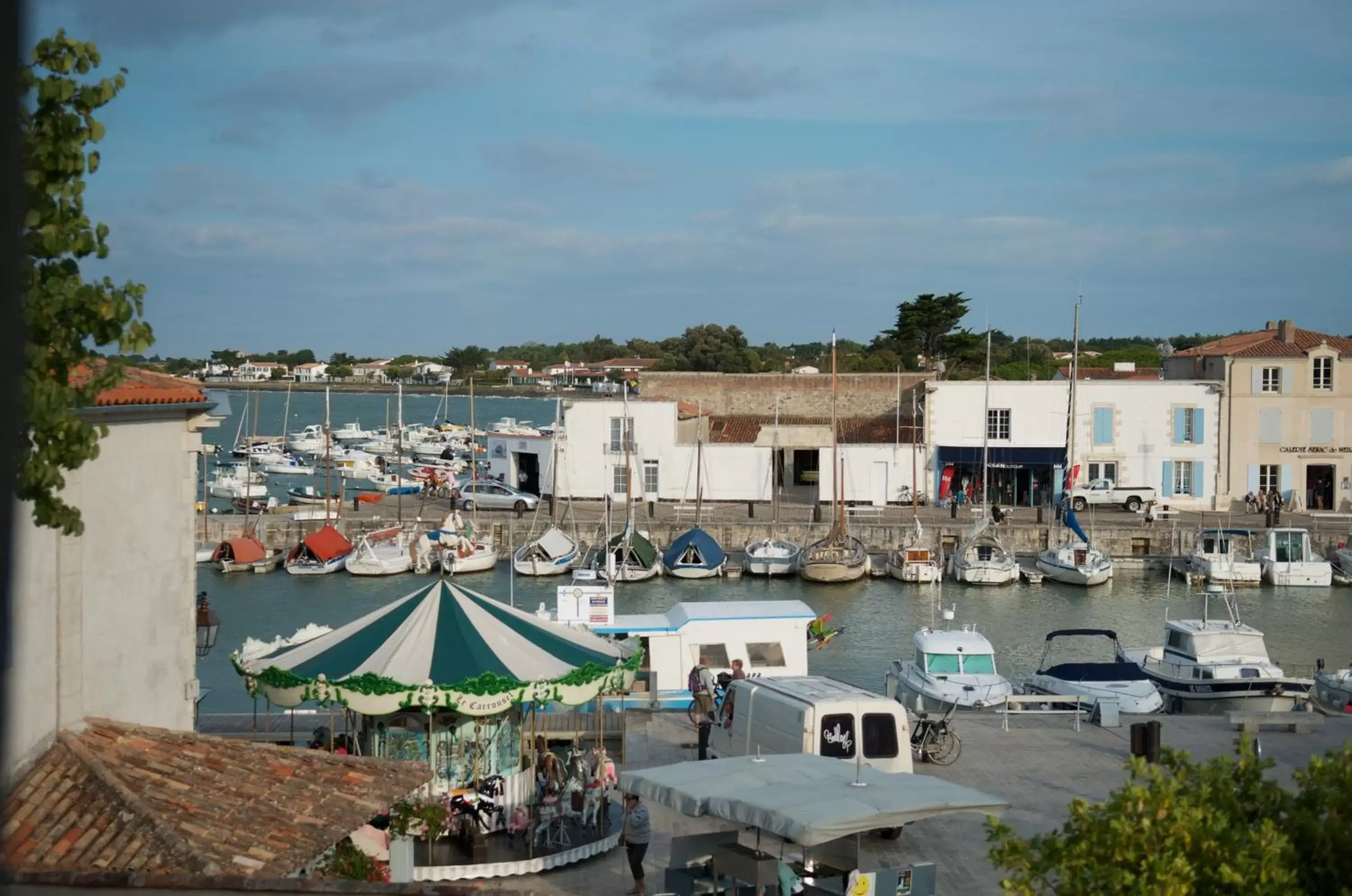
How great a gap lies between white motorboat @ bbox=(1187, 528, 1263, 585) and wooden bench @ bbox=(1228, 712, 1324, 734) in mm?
23904

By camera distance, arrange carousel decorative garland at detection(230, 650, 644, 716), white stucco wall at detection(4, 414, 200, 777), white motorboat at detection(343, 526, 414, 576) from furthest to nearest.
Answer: white motorboat at detection(343, 526, 414, 576)
carousel decorative garland at detection(230, 650, 644, 716)
white stucco wall at detection(4, 414, 200, 777)

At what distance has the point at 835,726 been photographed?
15.6 meters

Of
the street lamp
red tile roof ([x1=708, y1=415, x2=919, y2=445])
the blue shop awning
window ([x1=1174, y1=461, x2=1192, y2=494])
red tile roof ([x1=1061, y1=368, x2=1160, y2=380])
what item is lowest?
the street lamp

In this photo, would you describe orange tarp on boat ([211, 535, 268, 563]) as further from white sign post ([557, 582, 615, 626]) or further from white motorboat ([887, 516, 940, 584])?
white sign post ([557, 582, 615, 626])

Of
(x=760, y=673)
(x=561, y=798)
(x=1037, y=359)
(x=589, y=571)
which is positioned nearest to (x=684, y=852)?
(x=561, y=798)

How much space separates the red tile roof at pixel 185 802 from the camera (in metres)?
9.02

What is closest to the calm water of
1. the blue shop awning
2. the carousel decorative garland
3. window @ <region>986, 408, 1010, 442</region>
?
the blue shop awning

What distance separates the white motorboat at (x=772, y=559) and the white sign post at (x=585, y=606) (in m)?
21.4

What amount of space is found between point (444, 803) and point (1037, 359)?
119203 mm

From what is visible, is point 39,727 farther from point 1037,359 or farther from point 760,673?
point 1037,359

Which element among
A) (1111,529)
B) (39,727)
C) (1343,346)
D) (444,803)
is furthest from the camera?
(1343,346)

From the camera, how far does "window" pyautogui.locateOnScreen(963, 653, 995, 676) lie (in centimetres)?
2531

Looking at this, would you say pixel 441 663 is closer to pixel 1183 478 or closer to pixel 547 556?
pixel 547 556

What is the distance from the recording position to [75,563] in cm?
1218
